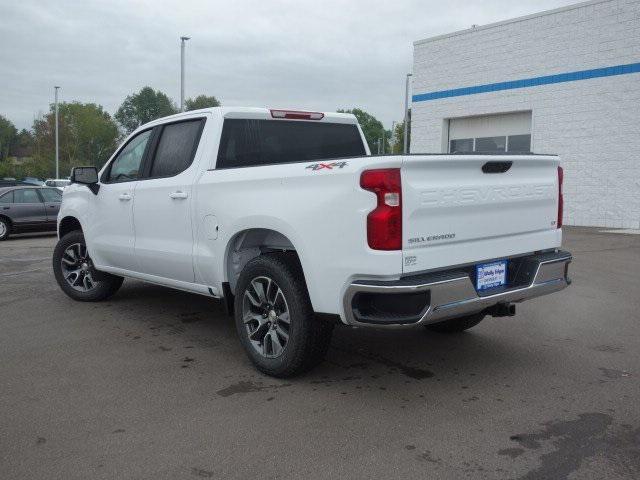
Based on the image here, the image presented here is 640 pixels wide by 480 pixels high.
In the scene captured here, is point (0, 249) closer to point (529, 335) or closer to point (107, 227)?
point (107, 227)

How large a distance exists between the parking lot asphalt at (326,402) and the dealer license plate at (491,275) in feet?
2.30

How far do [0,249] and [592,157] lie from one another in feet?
51.8

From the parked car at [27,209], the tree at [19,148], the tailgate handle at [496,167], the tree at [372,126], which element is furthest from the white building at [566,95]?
the tree at [19,148]

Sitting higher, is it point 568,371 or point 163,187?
point 163,187

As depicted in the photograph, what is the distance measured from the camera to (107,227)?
635cm

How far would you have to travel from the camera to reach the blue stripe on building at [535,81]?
1750 cm

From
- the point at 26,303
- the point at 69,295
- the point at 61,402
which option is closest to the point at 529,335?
the point at 61,402

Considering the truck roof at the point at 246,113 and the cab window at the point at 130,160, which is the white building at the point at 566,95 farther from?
the cab window at the point at 130,160

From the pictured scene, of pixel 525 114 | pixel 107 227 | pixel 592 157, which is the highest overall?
pixel 525 114

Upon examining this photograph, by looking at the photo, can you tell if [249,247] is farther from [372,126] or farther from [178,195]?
[372,126]

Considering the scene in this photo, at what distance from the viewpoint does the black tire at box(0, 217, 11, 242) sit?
15.7 metres

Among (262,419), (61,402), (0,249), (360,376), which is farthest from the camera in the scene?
(0,249)

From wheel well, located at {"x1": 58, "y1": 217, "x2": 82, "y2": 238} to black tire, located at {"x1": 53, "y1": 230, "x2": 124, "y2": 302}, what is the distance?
14 centimetres

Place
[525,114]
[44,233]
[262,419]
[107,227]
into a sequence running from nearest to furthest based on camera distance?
[262,419] → [107,227] → [44,233] → [525,114]
